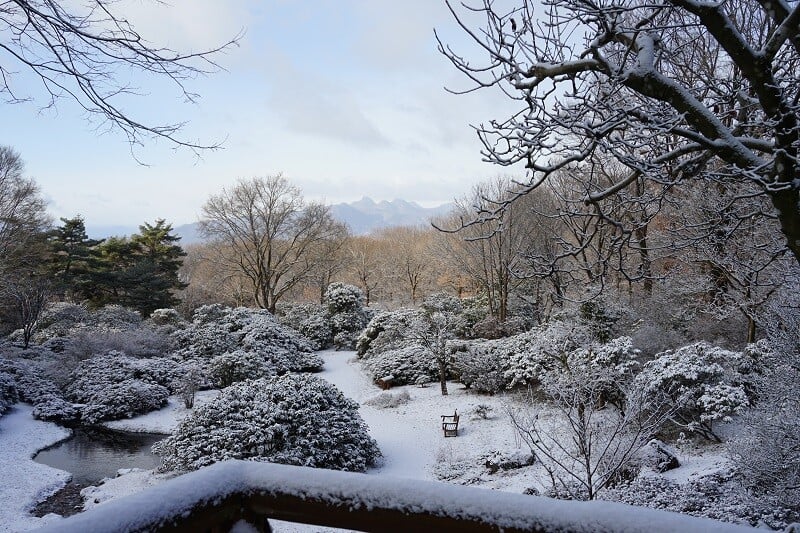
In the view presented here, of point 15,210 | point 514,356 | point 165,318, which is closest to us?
point 514,356

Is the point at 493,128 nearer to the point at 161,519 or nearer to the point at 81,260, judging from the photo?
the point at 161,519

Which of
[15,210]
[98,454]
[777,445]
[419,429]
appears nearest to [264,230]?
[15,210]

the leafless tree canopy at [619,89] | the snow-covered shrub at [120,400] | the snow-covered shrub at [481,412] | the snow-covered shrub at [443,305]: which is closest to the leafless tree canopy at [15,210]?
the snow-covered shrub at [120,400]

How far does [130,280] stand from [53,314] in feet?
13.4

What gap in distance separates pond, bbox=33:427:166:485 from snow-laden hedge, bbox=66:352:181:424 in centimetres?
71

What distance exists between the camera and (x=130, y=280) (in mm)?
23547

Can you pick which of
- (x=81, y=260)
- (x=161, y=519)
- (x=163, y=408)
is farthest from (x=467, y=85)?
(x=81, y=260)

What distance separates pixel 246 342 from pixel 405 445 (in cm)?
786

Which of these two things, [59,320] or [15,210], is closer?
[15,210]

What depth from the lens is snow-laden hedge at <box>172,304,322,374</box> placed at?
1614 centimetres

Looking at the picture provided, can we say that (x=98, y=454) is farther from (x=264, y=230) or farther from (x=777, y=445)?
(x=264, y=230)

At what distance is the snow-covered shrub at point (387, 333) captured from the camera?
1748cm

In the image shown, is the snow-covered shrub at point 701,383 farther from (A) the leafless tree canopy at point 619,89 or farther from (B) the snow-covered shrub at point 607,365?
(A) the leafless tree canopy at point 619,89

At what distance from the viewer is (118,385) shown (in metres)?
13.1
